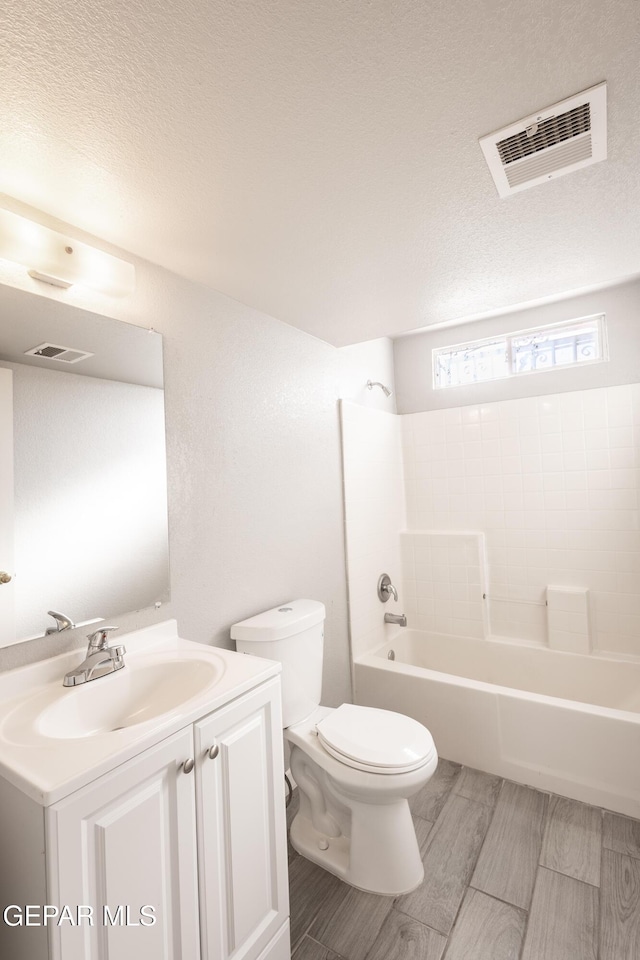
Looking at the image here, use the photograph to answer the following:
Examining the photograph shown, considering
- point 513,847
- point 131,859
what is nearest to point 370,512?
point 513,847

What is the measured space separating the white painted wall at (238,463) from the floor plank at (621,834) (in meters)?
1.28

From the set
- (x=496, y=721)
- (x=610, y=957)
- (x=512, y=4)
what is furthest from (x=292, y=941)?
(x=512, y=4)

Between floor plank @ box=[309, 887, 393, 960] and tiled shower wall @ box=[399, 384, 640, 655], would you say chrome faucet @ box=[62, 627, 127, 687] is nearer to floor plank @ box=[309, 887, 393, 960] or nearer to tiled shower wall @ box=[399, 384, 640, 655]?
floor plank @ box=[309, 887, 393, 960]

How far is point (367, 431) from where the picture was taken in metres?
2.99

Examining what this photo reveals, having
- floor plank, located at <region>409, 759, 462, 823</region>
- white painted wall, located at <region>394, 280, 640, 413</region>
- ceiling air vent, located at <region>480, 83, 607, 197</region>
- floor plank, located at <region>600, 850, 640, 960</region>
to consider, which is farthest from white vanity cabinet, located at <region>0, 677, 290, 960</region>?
white painted wall, located at <region>394, 280, 640, 413</region>

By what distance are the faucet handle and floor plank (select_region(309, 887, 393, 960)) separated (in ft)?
3.79

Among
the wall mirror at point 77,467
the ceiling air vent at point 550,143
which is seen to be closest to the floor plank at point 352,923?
the wall mirror at point 77,467

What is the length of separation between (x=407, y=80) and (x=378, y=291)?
1026 mm

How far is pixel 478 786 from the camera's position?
216 cm

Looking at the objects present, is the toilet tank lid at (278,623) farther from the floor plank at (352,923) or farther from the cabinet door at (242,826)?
the floor plank at (352,923)

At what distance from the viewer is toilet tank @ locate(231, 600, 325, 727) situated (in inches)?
70.5

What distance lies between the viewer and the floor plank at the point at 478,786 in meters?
2.09

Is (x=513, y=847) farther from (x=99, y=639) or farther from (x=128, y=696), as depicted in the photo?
(x=99, y=639)

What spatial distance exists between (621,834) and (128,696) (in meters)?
2.01
